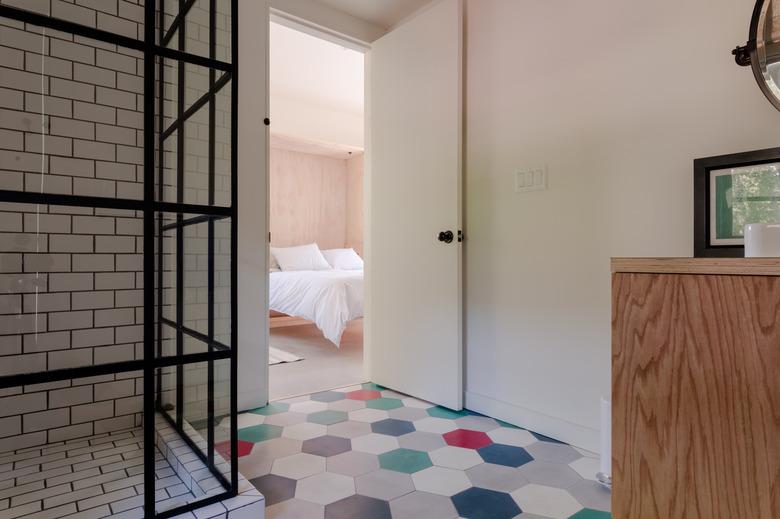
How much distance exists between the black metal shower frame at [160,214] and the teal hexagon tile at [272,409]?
967 millimetres

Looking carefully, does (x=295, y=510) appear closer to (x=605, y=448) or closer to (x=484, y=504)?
(x=484, y=504)

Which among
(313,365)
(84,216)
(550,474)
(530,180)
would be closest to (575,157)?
(530,180)

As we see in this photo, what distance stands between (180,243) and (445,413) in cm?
157

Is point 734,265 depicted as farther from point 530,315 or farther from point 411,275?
point 411,275

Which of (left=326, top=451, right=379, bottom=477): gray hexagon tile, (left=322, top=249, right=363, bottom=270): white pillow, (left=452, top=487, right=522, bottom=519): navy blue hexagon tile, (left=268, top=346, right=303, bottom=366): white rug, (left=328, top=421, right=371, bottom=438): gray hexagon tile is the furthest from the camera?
(left=322, top=249, right=363, bottom=270): white pillow

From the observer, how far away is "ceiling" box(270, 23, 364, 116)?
148 inches

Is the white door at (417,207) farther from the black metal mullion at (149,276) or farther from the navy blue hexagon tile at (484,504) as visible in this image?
the black metal mullion at (149,276)

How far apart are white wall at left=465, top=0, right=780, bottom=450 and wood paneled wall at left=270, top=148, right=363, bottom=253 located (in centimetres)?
397

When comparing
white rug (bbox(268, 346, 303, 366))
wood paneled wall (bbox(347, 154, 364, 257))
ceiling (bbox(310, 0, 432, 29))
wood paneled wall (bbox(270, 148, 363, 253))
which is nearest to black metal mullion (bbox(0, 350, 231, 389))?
white rug (bbox(268, 346, 303, 366))

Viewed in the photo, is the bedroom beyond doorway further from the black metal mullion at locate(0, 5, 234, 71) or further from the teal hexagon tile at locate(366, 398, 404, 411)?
the black metal mullion at locate(0, 5, 234, 71)

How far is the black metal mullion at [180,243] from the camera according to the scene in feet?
4.09

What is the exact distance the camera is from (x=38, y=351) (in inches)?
48.9

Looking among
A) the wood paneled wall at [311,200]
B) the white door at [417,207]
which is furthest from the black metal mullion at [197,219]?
the wood paneled wall at [311,200]

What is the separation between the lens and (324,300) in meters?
3.62
